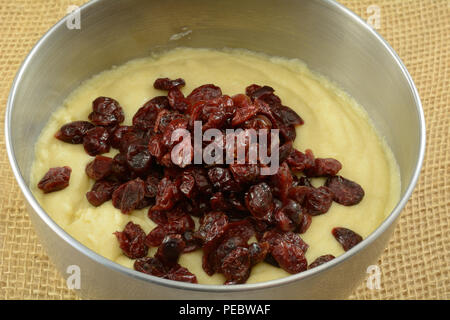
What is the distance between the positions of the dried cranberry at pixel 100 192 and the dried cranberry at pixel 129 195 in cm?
7

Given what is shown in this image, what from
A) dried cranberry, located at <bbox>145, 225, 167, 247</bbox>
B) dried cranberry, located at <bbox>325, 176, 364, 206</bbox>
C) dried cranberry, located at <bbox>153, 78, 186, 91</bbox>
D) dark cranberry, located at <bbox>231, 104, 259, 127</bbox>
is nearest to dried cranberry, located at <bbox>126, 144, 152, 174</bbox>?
dried cranberry, located at <bbox>145, 225, 167, 247</bbox>

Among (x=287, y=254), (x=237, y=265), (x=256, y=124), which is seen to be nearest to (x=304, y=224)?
(x=287, y=254)

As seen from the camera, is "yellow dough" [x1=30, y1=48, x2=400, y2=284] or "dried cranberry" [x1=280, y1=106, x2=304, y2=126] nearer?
"yellow dough" [x1=30, y1=48, x2=400, y2=284]

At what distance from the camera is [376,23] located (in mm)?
4863

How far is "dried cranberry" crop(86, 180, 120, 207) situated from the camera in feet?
10.8

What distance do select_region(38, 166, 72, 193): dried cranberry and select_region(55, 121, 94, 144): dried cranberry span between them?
0.26 metres

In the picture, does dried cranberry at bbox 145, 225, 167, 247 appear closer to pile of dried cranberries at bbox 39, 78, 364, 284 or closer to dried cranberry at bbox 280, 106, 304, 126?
pile of dried cranberries at bbox 39, 78, 364, 284

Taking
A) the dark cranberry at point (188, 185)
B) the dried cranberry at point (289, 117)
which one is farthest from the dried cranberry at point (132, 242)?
the dried cranberry at point (289, 117)

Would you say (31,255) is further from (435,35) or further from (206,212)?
(435,35)

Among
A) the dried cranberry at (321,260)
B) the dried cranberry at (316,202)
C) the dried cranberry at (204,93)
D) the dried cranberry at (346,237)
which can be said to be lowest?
the dried cranberry at (321,260)

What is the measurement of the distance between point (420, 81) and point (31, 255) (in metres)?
3.20

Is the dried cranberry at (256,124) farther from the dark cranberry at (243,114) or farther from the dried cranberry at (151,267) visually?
the dried cranberry at (151,267)

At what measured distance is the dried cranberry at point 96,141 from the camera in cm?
351

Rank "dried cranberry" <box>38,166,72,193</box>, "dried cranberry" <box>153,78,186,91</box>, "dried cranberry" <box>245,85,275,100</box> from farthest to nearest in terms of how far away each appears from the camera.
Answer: "dried cranberry" <box>153,78,186,91</box> < "dried cranberry" <box>245,85,275,100</box> < "dried cranberry" <box>38,166,72,193</box>
